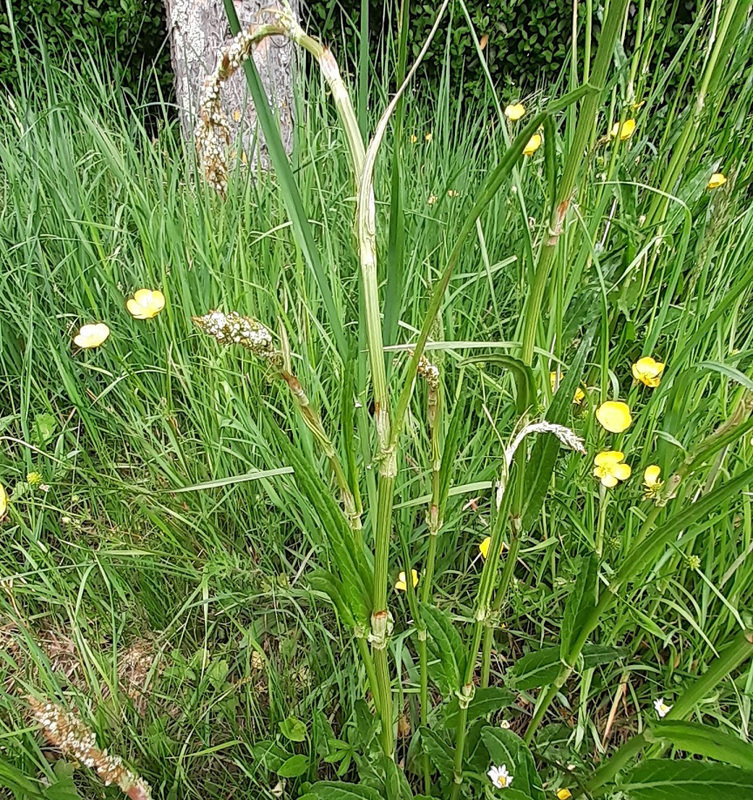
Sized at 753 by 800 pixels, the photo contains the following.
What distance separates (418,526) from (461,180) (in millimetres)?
866

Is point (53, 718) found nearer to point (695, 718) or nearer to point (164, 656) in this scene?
point (164, 656)

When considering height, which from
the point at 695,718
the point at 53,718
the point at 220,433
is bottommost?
the point at 695,718

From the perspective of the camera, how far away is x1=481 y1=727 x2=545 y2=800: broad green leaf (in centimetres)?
48

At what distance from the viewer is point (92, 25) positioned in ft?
7.04

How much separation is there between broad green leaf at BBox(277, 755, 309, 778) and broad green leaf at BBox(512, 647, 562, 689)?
24 cm

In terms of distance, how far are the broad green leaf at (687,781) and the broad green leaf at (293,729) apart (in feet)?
1.12

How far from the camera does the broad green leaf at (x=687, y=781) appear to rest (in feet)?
1.32

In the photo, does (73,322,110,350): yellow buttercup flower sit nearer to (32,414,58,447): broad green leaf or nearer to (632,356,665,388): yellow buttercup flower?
(32,414,58,447): broad green leaf

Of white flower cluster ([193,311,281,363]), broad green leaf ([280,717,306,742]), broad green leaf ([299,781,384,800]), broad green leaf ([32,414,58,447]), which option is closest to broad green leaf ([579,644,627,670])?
Result: broad green leaf ([299,781,384,800])

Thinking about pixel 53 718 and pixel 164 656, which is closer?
pixel 53 718

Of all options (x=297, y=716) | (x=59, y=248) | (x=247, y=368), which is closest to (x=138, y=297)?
(x=247, y=368)

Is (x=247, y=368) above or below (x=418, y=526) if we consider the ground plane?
above

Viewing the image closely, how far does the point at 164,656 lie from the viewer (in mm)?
812


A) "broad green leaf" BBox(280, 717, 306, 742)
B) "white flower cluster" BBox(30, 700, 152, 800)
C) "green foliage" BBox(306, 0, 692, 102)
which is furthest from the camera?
"green foliage" BBox(306, 0, 692, 102)
